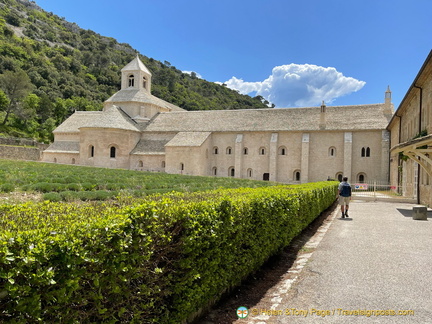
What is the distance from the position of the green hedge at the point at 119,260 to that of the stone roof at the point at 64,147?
149ft

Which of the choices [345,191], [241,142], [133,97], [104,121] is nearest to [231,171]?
[241,142]

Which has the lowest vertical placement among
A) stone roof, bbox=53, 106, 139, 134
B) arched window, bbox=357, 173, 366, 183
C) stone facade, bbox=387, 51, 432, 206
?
arched window, bbox=357, 173, 366, 183


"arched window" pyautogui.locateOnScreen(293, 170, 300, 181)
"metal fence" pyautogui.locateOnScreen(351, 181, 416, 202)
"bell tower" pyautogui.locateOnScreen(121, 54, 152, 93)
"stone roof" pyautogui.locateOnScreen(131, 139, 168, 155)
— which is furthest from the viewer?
"bell tower" pyautogui.locateOnScreen(121, 54, 152, 93)

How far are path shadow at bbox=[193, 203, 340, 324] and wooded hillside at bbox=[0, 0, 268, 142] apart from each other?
198 feet

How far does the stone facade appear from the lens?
17.2 m

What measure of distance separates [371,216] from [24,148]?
4677cm

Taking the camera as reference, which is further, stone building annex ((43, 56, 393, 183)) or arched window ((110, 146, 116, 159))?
arched window ((110, 146, 116, 159))

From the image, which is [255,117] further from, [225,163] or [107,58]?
[107,58]

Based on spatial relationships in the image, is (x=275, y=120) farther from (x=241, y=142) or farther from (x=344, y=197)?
(x=344, y=197)

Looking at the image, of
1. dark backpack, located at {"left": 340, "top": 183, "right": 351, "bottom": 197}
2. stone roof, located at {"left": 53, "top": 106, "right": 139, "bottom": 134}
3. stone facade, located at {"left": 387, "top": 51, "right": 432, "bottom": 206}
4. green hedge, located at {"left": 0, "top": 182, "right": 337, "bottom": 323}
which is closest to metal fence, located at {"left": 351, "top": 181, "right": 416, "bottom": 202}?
stone facade, located at {"left": 387, "top": 51, "right": 432, "bottom": 206}

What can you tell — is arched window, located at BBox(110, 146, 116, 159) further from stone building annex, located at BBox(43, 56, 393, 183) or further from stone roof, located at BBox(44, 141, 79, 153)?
stone roof, located at BBox(44, 141, 79, 153)

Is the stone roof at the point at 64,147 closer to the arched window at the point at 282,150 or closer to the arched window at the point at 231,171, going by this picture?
the arched window at the point at 231,171

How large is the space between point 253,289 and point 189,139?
3639cm

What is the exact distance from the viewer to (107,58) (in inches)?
4953
